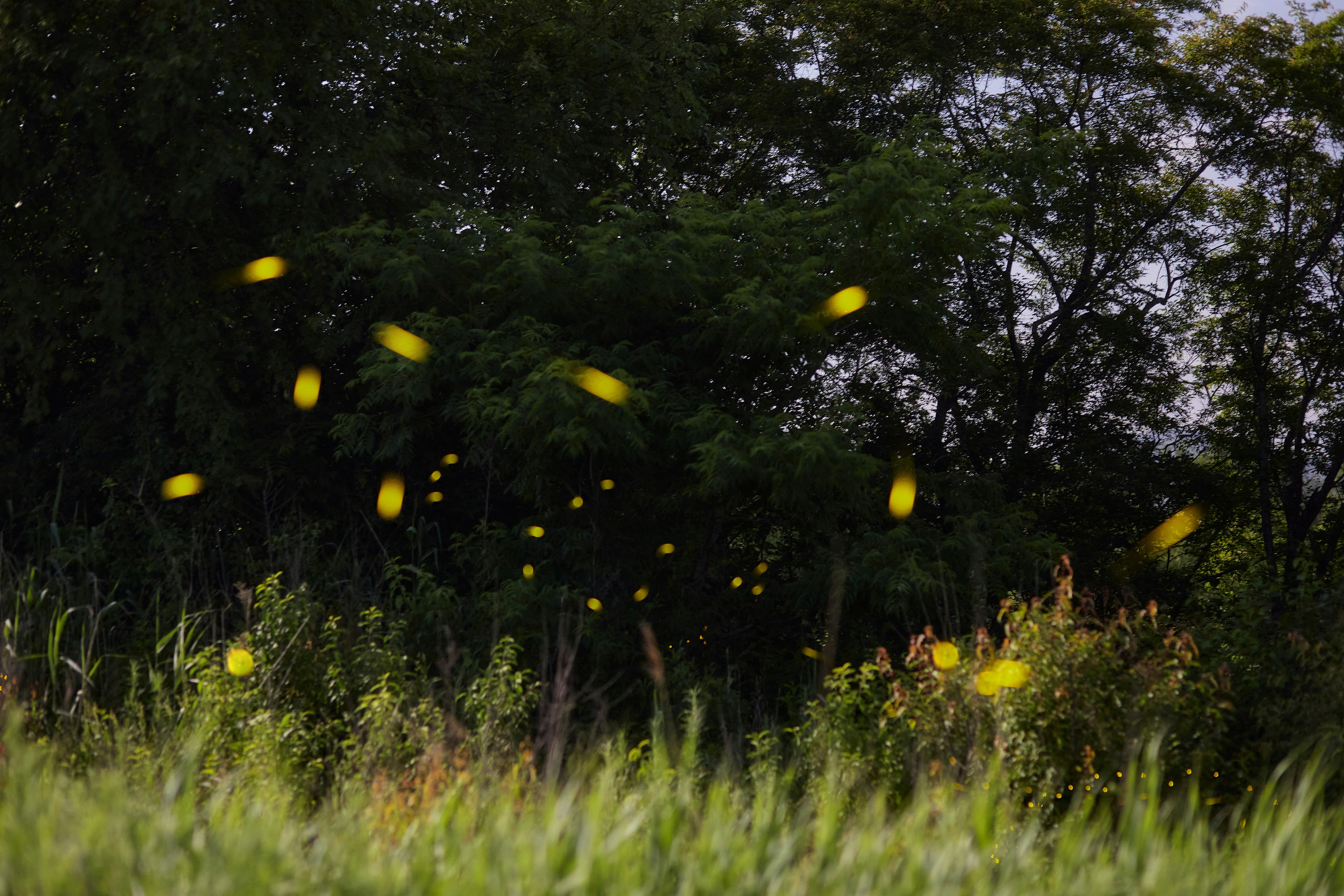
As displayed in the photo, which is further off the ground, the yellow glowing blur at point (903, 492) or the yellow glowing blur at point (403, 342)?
the yellow glowing blur at point (403, 342)

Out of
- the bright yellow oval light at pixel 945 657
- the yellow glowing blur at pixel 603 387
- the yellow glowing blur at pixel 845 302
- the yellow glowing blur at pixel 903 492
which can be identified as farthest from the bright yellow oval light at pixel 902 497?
the bright yellow oval light at pixel 945 657

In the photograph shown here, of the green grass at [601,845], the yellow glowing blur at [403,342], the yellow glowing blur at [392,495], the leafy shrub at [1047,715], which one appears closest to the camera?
the green grass at [601,845]

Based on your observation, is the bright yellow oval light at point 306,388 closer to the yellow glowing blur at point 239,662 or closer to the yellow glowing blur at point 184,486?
the yellow glowing blur at point 184,486

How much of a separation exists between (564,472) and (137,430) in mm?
3415

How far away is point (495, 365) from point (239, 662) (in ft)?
9.37

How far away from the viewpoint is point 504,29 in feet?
37.2

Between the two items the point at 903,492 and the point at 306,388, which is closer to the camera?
the point at 903,492

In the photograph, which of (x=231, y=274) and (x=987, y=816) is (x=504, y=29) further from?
(x=987, y=816)

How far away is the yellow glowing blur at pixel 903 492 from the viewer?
27.2 feet

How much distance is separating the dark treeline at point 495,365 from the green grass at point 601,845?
142cm

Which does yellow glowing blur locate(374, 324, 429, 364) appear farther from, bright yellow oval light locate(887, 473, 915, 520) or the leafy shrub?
the leafy shrub

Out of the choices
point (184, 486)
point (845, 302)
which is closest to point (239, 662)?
point (184, 486)

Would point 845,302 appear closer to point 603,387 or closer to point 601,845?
point 603,387

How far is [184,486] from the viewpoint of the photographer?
834 cm
